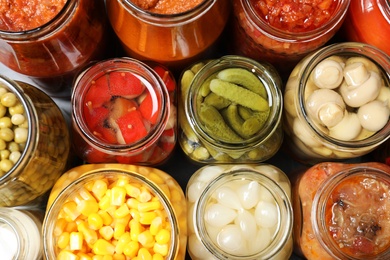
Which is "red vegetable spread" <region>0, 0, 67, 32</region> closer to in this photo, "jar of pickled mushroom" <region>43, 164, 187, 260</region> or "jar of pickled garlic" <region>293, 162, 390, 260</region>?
"jar of pickled mushroom" <region>43, 164, 187, 260</region>

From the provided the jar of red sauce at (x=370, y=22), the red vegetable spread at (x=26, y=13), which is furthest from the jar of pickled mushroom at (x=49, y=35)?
the jar of red sauce at (x=370, y=22)

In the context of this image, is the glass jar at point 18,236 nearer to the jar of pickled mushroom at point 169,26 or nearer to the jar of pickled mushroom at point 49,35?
the jar of pickled mushroom at point 49,35

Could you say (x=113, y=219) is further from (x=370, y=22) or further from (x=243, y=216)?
(x=370, y=22)

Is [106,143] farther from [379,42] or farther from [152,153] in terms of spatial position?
[379,42]

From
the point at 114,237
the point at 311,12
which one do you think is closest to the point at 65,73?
the point at 114,237

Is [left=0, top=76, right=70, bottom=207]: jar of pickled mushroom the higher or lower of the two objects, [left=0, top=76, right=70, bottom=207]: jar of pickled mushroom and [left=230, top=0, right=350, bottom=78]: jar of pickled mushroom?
the lower

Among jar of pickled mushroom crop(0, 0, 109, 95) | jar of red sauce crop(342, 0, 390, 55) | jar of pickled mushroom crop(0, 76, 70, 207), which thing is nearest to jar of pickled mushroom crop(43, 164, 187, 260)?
jar of pickled mushroom crop(0, 76, 70, 207)
